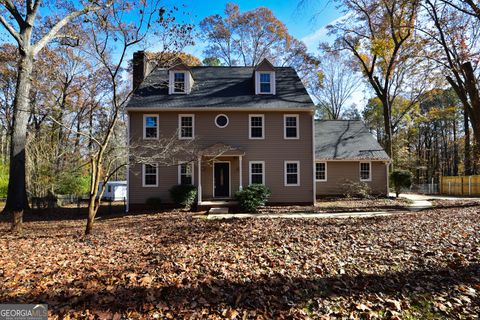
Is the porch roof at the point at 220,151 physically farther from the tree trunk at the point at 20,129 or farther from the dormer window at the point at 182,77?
the tree trunk at the point at 20,129

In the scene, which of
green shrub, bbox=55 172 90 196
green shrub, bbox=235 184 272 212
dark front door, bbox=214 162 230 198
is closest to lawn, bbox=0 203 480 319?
green shrub, bbox=235 184 272 212

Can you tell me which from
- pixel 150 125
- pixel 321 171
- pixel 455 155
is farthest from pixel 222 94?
pixel 455 155

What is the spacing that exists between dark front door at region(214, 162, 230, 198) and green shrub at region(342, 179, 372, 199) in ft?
27.4

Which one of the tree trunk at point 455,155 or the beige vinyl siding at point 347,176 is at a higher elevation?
the tree trunk at point 455,155

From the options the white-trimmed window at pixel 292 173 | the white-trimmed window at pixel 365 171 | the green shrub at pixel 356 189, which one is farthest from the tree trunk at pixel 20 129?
the white-trimmed window at pixel 365 171

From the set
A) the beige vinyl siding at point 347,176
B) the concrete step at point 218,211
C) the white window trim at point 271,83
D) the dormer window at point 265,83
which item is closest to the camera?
the concrete step at point 218,211

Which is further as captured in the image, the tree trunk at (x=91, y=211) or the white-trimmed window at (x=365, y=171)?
the white-trimmed window at (x=365, y=171)

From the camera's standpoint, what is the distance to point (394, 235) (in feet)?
21.5

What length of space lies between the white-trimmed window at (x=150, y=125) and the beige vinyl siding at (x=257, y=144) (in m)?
0.23

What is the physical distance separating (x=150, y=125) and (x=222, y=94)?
13.8 feet

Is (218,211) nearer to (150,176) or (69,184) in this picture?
(150,176)

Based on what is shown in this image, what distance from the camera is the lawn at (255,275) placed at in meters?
3.55

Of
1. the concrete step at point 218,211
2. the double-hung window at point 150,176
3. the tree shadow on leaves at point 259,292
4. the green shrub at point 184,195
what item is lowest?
the concrete step at point 218,211

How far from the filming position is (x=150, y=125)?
15.0 meters
